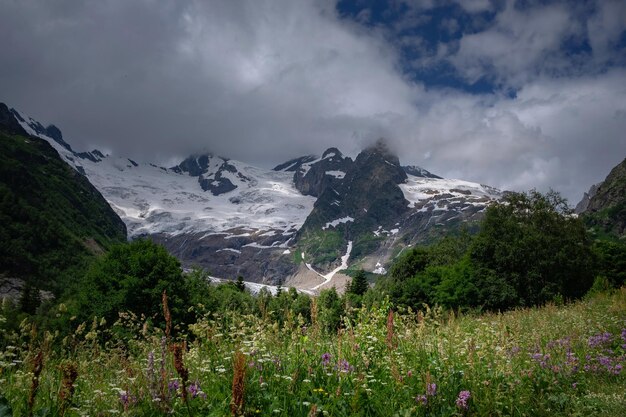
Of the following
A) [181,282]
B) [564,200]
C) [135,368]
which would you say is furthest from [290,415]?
[564,200]

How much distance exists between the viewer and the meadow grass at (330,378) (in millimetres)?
5332

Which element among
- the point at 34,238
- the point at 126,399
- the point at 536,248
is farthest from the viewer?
the point at 34,238

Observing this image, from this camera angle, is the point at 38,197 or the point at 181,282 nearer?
the point at 181,282

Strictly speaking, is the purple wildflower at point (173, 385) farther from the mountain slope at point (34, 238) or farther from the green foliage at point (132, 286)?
the mountain slope at point (34, 238)

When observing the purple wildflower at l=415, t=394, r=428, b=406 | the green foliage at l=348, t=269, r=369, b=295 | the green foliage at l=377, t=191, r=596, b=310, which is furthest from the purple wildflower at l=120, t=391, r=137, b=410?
the green foliage at l=348, t=269, r=369, b=295

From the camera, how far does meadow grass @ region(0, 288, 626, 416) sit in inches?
210

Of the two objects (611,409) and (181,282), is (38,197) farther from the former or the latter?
(611,409)

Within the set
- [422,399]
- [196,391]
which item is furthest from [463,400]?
[196,391]

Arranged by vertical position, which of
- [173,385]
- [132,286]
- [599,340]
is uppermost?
[132,286]

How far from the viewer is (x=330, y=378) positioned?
6.41 meters

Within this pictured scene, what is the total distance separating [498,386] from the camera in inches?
247

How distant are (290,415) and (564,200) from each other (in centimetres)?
5889

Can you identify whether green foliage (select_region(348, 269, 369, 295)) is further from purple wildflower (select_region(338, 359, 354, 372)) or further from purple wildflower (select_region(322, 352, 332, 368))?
purple wildflower (select_region(338, 359, 354, 372))

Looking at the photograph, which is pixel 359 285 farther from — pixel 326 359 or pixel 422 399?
pixel 422 399
